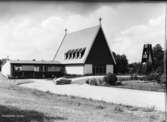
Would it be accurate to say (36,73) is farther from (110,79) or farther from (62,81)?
(110,79)

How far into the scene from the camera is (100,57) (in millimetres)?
16188

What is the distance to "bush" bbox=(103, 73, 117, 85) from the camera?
14.0 metres

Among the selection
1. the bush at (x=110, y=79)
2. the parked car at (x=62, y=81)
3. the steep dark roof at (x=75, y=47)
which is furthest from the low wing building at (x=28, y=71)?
the bush at (x=110, y=79)

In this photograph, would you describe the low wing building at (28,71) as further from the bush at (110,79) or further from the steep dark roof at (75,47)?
the bush at (110,79)

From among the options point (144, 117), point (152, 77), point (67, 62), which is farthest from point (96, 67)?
point (144, 117)

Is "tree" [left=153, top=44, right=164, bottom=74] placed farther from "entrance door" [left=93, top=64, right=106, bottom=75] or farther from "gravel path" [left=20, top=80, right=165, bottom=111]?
"entrance door" [left=93, top=64, right=106, bottom=75]

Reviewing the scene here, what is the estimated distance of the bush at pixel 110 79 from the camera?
14048 mm

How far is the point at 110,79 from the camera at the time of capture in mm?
14320

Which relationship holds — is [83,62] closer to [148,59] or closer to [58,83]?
[58,83]

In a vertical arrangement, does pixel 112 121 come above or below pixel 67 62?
below

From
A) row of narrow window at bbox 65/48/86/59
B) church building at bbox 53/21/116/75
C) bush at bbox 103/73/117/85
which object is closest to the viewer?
row of narrow window at bbox 65/48/86/59

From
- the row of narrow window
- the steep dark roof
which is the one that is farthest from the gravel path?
the row of narrow window

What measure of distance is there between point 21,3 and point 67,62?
516 inches

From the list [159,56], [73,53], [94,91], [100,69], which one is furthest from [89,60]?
[159,56]
